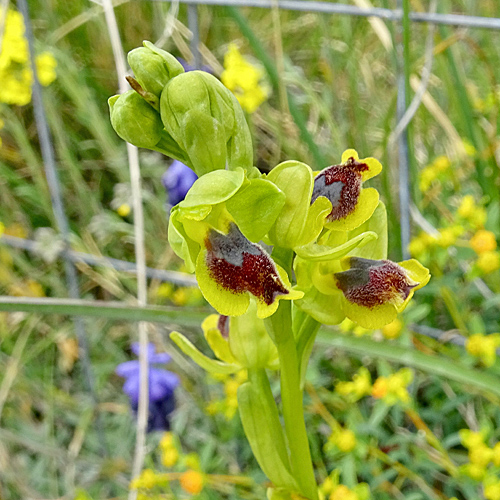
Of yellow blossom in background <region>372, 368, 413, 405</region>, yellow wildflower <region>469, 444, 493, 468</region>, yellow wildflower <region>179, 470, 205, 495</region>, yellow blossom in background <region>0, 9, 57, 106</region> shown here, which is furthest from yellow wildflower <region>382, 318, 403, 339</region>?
yellow blossom in background <region>0, 9, 57, 106</region>

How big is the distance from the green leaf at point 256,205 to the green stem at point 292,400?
61 millimetres

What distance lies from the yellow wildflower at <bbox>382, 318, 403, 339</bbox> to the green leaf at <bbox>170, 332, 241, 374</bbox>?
0.41m

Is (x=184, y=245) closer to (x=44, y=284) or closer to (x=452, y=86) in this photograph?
(x=452, y=86)

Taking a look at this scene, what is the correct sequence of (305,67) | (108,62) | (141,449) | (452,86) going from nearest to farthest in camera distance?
(141,449), (452,86), (108,62), (305,67)

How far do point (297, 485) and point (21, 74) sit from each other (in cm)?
111

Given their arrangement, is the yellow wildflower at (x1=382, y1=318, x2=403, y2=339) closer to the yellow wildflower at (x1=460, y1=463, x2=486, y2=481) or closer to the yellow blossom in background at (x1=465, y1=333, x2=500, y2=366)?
the yellow blossom in background at (x1=465, y1=333, x2=500, y2=366)

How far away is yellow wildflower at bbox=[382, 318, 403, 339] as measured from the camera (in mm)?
825

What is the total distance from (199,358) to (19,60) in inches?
38.4

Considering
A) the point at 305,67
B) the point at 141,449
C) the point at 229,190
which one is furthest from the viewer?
the point at 305,67

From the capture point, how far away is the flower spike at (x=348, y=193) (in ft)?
1.31

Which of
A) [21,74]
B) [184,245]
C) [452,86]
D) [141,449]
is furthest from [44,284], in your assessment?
[184,245]

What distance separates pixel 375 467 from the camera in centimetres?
84

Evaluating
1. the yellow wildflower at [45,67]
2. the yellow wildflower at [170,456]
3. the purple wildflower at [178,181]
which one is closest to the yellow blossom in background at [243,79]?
the purple wildflower at [178,181]

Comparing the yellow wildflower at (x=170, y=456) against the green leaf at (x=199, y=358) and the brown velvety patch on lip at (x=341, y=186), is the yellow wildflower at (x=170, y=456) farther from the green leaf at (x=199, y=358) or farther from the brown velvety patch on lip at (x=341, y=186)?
the brown velvety patch on lip at (x=341, y=186)
